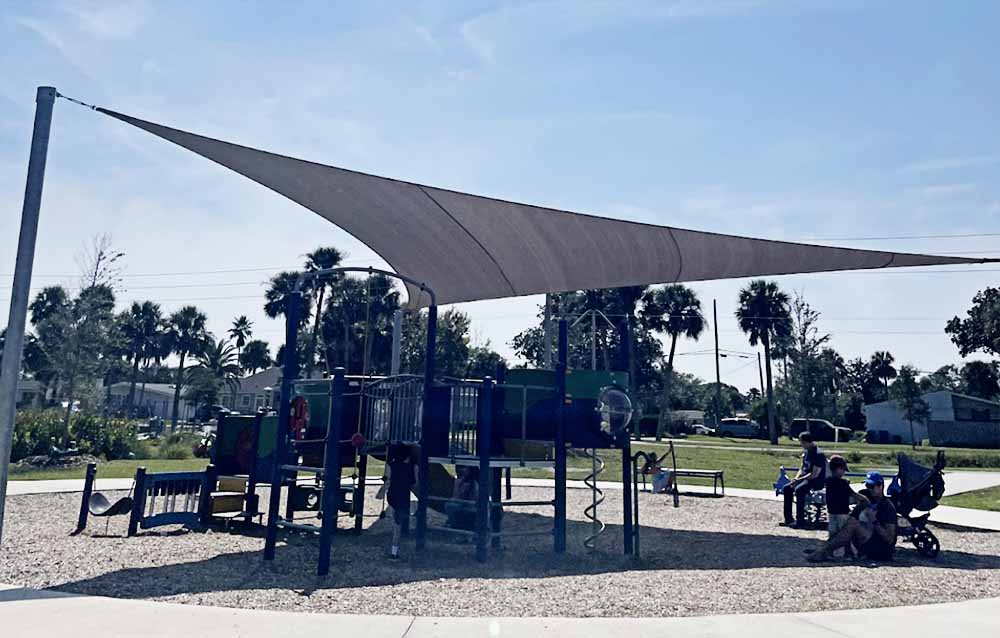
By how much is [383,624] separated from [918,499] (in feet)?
25.5

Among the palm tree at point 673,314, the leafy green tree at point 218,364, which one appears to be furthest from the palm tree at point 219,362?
the palm tree at point 673,314

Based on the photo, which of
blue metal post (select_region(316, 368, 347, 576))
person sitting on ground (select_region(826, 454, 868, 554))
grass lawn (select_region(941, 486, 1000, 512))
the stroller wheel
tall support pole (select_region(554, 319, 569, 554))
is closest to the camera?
blue metal post (select_region(316, 368, 347, 576))

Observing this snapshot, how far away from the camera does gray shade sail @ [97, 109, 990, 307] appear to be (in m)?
9.91

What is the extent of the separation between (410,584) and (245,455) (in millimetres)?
5034

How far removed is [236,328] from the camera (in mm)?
75125

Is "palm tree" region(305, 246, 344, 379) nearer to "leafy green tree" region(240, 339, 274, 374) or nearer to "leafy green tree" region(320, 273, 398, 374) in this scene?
"leafy green tree" region(320, 273, 398, 374)

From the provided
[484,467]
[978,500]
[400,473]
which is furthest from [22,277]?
[978,500]

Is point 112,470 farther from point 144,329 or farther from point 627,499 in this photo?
point 144,329

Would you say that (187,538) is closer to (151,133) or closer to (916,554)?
(151,133)

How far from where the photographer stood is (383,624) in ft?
18.2

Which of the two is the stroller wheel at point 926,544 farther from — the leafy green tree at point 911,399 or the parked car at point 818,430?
the parked car at point 818,430

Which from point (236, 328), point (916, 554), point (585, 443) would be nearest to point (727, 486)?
point (916, 554)

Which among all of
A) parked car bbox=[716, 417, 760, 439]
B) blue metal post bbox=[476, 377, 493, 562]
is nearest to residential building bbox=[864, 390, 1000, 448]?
parked car bbox=[716, 417, 760, 439]

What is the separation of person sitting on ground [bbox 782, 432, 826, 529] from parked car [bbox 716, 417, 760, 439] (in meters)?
53.6
